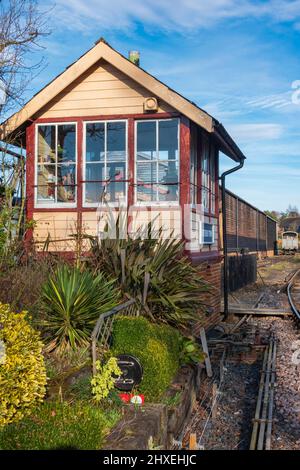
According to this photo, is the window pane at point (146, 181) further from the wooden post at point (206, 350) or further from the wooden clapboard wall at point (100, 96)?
the wooden post at point (206, 350)

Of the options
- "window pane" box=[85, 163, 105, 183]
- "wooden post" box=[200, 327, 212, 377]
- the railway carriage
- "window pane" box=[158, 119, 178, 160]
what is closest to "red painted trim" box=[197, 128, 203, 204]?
"window pane" box=[158, 119, 178, 160]

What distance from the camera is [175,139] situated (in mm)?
10461

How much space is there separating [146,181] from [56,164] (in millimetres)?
1951

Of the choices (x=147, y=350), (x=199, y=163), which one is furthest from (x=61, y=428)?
(x=199, y=163)

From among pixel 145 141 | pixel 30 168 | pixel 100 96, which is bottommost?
pixel 30 168

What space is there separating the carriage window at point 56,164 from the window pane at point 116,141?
81 cm

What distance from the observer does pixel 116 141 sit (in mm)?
10555

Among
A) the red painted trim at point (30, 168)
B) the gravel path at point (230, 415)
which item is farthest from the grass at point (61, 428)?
the red painted trim at point (30, 168)

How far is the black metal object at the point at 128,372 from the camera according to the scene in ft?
18.5

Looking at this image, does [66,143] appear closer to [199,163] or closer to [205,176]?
[199,163]

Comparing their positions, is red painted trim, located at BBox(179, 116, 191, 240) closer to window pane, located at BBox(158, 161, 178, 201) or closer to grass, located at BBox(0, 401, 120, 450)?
window pane, located at BBox(158, 161, 178, 201)

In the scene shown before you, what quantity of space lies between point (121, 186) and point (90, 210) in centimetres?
82

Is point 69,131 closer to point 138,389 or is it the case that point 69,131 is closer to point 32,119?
point 32,119

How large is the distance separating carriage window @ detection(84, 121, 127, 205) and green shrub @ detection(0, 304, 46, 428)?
19.0 feet
